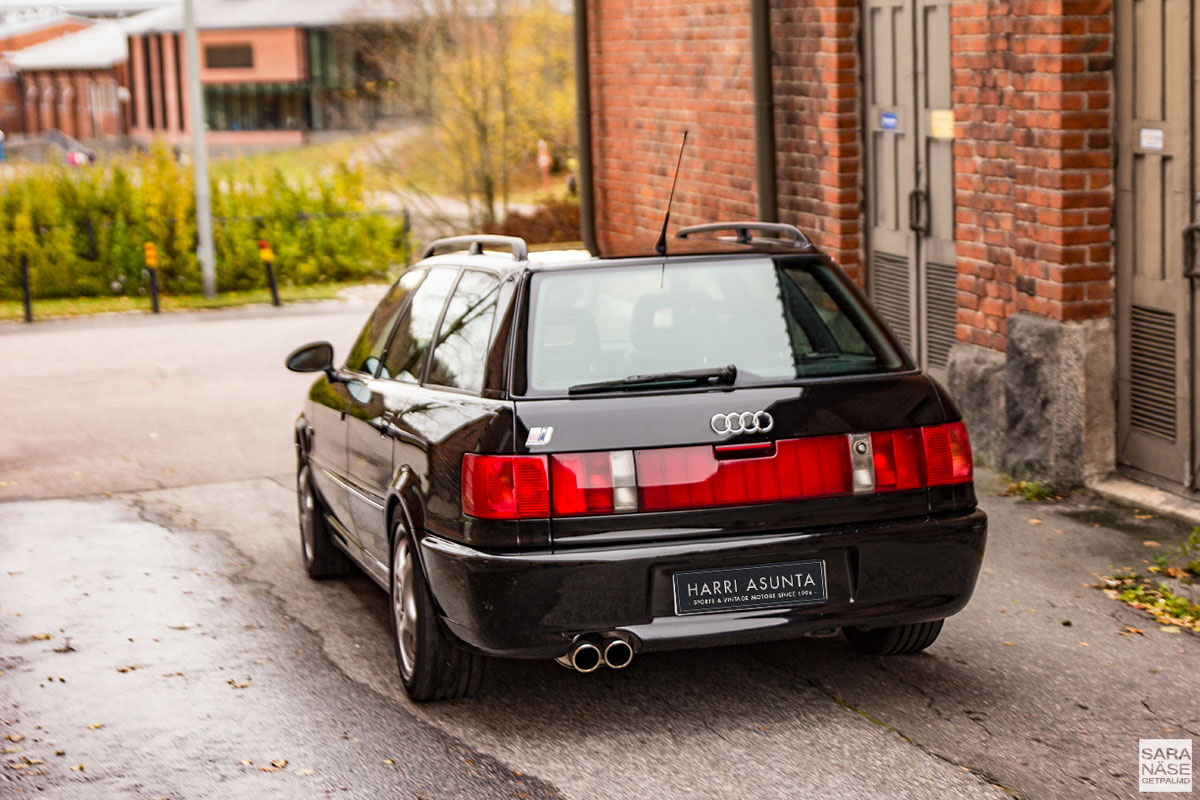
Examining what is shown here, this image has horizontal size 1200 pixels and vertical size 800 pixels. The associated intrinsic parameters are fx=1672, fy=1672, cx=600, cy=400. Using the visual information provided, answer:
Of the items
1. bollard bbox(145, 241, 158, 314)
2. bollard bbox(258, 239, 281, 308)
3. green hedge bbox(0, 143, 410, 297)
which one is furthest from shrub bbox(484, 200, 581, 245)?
bollard bbox(145, 241, 158, 314)

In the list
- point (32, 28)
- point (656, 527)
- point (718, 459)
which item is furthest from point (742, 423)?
point (32, 28)

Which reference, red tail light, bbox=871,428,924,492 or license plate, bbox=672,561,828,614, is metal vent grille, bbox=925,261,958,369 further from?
license plate, bbox=672,561,828,614

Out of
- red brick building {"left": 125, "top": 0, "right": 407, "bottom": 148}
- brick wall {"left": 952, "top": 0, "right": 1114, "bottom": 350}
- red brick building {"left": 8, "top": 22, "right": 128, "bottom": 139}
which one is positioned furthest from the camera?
red brick building {"left": 8, "top": 22, "right": 128, "bottom": 139}

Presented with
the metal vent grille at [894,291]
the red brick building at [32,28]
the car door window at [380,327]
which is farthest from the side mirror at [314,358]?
the red brick building at [32,28]

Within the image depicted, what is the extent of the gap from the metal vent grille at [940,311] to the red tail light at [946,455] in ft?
16.7

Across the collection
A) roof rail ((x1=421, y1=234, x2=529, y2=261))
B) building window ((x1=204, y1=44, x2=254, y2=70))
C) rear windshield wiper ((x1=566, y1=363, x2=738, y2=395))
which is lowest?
rear windshield wiper ((x1=566, y1=363, x2=738, y2=395))

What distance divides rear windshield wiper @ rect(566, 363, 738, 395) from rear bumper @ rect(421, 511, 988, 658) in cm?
53

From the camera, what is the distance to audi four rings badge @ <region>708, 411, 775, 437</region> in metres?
5.38

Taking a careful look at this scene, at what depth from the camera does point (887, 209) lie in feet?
38.9

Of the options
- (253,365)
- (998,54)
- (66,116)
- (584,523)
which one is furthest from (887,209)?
(66,116)

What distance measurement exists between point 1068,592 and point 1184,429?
67.2 inches

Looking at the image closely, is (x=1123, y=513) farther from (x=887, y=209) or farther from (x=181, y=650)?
(x=181, y=650)

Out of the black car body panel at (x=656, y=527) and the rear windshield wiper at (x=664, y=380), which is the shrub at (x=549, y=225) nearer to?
the black car body panel at (x=656, y=527)

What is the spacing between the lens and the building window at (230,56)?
314 ft
